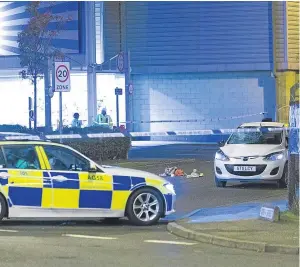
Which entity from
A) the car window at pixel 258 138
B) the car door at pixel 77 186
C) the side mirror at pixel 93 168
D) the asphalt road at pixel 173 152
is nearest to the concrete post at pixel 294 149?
the car door at pixel 77 186

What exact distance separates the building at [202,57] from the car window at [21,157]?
25.2 metres

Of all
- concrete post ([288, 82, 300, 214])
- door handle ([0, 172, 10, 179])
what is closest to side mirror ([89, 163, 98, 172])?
door handle ([0, 172, 10, 179])

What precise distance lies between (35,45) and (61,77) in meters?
13.1

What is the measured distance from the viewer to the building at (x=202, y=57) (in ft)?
125

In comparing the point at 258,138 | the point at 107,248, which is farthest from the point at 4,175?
the point at 258,138

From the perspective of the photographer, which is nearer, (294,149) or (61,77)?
(294,149)

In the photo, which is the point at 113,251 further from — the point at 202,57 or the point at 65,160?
the point at 202,57

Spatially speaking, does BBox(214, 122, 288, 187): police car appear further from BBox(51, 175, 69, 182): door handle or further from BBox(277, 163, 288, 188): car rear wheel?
BBox(51, 175, 69, 182): door handle

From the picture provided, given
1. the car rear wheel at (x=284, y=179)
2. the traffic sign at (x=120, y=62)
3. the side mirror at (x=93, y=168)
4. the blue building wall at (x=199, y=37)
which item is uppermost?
the blue building wall at (x=199, y=37)

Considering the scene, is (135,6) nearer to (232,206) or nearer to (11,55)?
(11,55)

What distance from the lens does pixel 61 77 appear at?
21.4m

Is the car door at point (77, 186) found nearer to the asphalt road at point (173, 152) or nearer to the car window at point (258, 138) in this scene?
the car window at point (258, 138)

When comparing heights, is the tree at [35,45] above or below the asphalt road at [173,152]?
above

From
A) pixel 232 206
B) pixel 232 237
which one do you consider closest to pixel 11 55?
pixel 232 206
